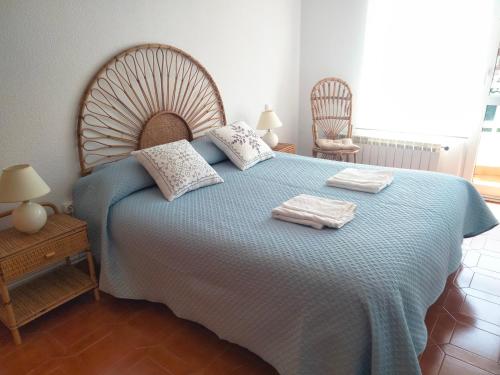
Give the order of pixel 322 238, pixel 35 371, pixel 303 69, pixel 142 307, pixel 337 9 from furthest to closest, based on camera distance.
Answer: pixel 303 69, pixel 337 9, pixel 142 307, pixel 35 371, pixel 322 238

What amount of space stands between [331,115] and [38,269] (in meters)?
3.05

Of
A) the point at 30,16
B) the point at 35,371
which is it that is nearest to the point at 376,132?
the point at 30,16

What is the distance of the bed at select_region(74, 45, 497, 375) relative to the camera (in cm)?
120

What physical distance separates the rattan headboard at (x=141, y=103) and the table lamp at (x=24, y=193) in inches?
20.6

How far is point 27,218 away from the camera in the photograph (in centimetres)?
173

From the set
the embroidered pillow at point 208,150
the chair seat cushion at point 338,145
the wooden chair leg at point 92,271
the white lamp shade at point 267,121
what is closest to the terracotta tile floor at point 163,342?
the wooden chair leg at point 92,271

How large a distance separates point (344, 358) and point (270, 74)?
3.00m

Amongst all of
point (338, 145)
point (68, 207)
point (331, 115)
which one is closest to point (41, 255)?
point (68, 207)

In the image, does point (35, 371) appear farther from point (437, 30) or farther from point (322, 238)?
point (437, 30)

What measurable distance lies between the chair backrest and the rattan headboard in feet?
4.17

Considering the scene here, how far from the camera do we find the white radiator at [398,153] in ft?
10.9

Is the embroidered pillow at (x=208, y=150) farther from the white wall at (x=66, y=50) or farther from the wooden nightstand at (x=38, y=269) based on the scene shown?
the wooden nightstand at (x=38, y=269)

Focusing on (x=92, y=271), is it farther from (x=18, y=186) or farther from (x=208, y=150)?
(x=208, y=150)

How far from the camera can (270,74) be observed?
3619mm
